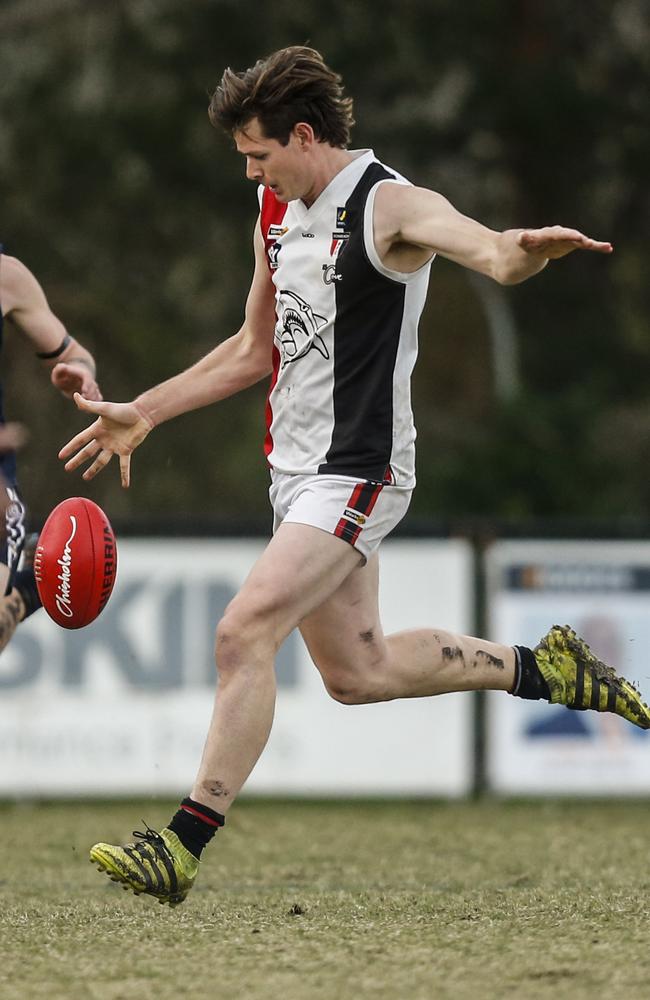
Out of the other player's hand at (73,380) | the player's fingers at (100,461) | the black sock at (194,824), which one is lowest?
the black sock at (194,824)

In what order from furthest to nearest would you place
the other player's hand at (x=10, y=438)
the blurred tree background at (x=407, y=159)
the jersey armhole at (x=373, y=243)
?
the blurred tree background at (x=407, y=159)
the other player's hand at (x=10, y=438)
the jersey armhole at (x=373, y=243)

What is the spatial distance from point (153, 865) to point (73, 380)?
1984 millimetres

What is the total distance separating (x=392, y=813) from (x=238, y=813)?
0.90m

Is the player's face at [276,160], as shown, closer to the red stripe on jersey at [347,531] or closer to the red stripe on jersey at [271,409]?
the red stripe on jersey at [271,409]

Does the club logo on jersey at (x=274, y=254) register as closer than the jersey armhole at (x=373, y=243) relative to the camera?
No

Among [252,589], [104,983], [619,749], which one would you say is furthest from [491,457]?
[104,983]

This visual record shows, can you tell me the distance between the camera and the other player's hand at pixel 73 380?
6.32 meters

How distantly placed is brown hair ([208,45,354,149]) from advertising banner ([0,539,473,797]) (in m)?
5.44

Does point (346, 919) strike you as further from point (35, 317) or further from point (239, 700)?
point (35, 317)

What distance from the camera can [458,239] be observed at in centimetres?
499

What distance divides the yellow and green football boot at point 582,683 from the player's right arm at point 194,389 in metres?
1.34

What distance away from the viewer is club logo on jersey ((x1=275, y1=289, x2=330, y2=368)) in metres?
5.46

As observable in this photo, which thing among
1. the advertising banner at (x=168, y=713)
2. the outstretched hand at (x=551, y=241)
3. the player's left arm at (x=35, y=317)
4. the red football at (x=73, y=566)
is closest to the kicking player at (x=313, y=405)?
the outstretched hand at (x=551, y=241)

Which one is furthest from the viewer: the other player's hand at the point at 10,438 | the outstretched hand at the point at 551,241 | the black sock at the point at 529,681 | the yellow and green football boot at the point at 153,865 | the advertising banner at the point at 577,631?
the advertising banner at the point at 577,631
